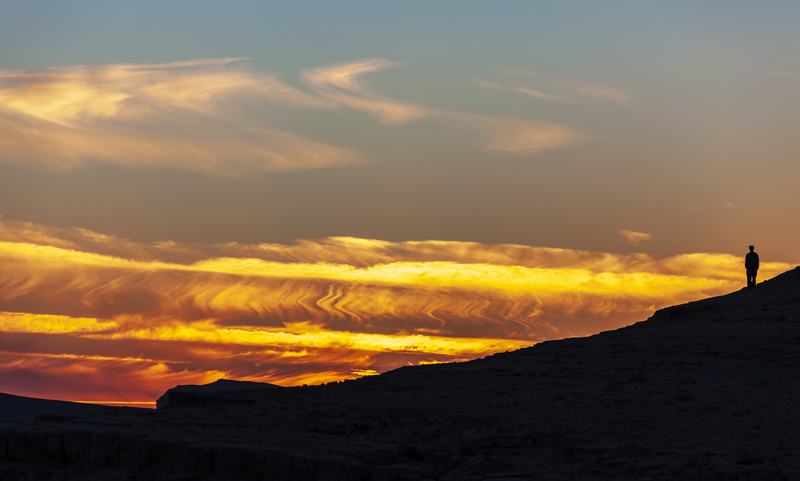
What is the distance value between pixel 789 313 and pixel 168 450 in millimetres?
19222

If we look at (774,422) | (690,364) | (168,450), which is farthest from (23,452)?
(690,364)

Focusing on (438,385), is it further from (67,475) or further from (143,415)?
(67,475)

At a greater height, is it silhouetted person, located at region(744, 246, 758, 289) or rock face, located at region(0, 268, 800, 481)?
silhouetted person, located at region(744, 246, 758, 289)

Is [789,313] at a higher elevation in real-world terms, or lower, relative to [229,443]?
higher

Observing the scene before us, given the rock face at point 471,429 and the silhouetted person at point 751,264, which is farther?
the silhouetted person at point 751,264

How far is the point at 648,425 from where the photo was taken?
12.4 metres

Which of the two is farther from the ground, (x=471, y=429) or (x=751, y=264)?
(x=751, y=264)

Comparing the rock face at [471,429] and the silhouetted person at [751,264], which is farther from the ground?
the silhouetted person at [751,264]

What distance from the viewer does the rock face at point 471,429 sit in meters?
10.9

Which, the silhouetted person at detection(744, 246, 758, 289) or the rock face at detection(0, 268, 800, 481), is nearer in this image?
the rock face at detection(0, 268, 800, 481)

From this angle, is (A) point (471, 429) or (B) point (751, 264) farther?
(B) point (751, 264)

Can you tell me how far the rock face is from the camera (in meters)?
10.9

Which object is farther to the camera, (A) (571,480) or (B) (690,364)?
(B) (690,364)

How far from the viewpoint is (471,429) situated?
1258cm
